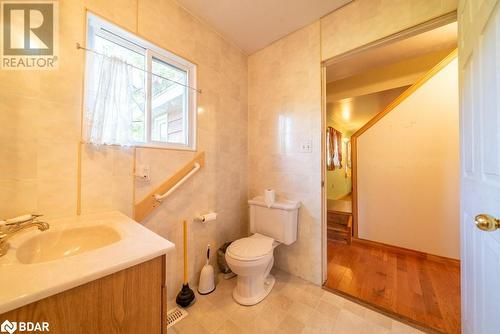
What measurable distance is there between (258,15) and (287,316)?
2.51 meters

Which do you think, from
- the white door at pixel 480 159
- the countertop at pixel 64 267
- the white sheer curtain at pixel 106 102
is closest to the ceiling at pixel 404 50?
the white door at pixel 480 159

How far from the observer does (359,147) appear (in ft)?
8.38

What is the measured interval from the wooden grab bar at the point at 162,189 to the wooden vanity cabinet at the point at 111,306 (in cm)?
72

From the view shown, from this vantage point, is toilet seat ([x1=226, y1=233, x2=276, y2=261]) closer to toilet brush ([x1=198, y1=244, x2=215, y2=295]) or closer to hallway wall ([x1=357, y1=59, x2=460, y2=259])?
toilet brush ([x1=198, y1=244, x2=215, y2=295])

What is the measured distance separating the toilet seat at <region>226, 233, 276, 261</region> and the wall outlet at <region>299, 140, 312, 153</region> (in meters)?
0.91

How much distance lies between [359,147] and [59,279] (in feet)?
9.86

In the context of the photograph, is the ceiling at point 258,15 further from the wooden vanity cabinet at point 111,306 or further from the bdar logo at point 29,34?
the wooden vanity cabinet at point 111,306

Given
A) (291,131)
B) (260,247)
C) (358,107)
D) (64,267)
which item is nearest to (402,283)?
(260,247)

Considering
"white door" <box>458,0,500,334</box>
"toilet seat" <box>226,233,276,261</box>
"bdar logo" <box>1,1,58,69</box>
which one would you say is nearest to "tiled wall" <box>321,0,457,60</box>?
"white door" <box>458,0,500,334</box>

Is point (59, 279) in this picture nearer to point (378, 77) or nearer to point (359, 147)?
point (359, 147)

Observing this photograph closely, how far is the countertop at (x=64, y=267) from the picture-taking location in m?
0.44

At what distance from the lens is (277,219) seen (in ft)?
5.57

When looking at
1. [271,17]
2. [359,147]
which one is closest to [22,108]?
[271,17]

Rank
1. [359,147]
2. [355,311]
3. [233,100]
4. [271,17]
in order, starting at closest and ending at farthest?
[355,311], [271,17], [233,100], [359,147]
